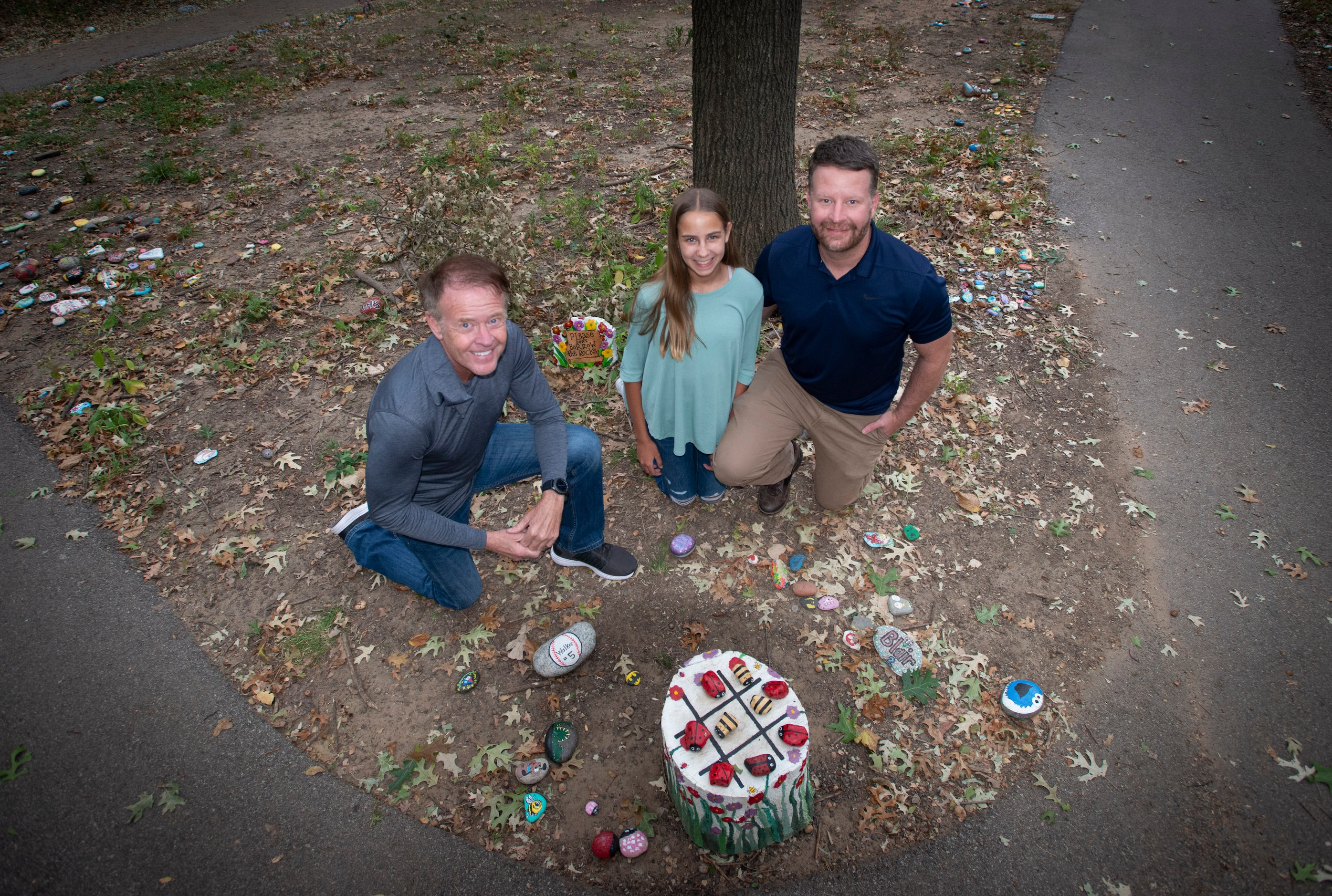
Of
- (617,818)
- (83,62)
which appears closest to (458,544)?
(617,818)

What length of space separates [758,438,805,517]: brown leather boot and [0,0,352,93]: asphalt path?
1494 centimetres

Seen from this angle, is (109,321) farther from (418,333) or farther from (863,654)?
(863,654)

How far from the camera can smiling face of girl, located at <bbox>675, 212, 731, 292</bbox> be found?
10.3ft

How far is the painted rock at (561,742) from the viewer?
3.22 meters

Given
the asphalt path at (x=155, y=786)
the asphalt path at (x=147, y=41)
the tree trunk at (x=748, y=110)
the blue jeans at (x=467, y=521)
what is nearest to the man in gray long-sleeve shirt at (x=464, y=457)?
the blue jeans at (x=467, y=521)

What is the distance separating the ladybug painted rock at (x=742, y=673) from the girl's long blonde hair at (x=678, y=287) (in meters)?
1.62

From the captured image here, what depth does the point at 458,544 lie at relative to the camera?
3.26 m

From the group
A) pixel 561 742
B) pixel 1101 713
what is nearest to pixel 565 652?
pixel 561 742

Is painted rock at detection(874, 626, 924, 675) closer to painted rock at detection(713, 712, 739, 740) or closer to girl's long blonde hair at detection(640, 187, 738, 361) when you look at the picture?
painted rock at detection(713, 712, 739, 740)

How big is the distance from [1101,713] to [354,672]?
4.07 metres

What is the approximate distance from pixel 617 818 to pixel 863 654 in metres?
1.59

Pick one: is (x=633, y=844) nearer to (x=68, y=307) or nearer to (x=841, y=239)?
(x=841, y=239)

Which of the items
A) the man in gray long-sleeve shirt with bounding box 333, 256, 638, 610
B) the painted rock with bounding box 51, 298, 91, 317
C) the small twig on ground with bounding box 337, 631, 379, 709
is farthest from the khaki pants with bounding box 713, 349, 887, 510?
the painted rock with bounding box 51, 298, 91, 317

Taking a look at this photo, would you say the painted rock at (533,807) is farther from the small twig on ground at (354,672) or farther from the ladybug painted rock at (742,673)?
the ladybug painted rock at (742,673)
